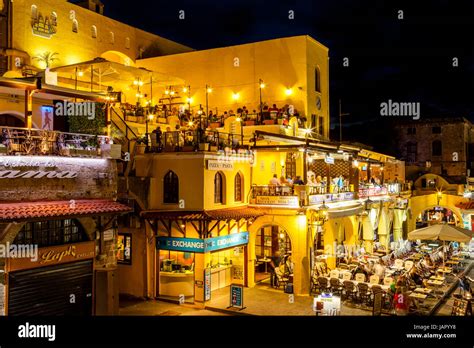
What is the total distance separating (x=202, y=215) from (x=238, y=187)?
3875 mm

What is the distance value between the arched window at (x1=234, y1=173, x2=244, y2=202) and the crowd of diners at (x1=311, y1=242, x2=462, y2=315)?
521cm

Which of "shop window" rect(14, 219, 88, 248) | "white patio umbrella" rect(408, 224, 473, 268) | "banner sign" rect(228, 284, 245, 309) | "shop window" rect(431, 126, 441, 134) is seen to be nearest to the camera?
"shop window" rect(14, 219, 88, 248)

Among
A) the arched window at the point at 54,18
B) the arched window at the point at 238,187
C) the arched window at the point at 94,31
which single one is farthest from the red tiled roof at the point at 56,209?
the arched window at the point at 94,31

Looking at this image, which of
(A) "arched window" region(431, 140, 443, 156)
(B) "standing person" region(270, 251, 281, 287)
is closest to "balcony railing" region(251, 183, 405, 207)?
(B) "standing person" region(270, 251, 281, 287)

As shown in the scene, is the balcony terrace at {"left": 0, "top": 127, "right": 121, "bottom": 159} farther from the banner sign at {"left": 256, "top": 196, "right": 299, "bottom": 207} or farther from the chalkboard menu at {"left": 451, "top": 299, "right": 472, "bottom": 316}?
the chalkboard menu at {"left": 451, "top": 299, "right": 472, "bottom": 316}

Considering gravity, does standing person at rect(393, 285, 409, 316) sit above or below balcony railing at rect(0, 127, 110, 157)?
below

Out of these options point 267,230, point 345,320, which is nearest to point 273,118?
point 267,230

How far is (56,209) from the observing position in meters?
14.8

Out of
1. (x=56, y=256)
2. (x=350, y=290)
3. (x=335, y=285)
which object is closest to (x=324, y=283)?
(x=335, y=285)

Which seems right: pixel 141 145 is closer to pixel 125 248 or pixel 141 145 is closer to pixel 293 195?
pixel 125 248

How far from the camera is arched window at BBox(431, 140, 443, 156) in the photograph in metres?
53.8

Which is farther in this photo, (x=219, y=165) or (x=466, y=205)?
(x=466, y=205)

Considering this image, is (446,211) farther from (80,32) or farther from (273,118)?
(80,32)

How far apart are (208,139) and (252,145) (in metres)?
4.43
